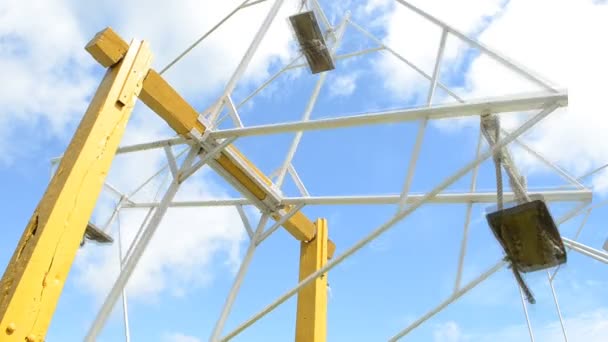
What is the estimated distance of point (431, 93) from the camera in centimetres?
604

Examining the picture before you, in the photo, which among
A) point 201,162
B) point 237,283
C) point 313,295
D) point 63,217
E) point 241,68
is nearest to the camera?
point 63,217

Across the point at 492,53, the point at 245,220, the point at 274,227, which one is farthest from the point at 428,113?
the point at 245,220

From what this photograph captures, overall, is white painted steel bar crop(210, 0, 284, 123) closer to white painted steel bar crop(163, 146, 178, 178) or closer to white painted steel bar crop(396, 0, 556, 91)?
white painted steel bar crop(163, 146, 178, 178)

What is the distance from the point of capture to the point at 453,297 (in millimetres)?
6707

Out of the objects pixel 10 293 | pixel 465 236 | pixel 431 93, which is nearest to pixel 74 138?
pixel 10 293

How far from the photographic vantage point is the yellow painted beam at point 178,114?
17.5ft

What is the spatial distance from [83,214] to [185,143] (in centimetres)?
360

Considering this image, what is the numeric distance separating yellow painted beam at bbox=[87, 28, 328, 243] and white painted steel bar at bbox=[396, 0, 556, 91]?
3.32 metres

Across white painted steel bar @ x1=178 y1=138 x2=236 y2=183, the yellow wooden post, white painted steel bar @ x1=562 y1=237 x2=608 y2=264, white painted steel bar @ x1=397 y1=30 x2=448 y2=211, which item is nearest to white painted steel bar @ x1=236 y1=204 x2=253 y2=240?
the yellow wooden post

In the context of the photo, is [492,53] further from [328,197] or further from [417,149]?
[328,197]

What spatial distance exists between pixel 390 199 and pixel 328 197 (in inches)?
46.2

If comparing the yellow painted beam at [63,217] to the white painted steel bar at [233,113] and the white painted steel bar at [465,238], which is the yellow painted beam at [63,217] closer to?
the white painted steel bar at [233,113]

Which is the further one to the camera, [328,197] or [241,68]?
[328,197]

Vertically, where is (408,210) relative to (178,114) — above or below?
below
